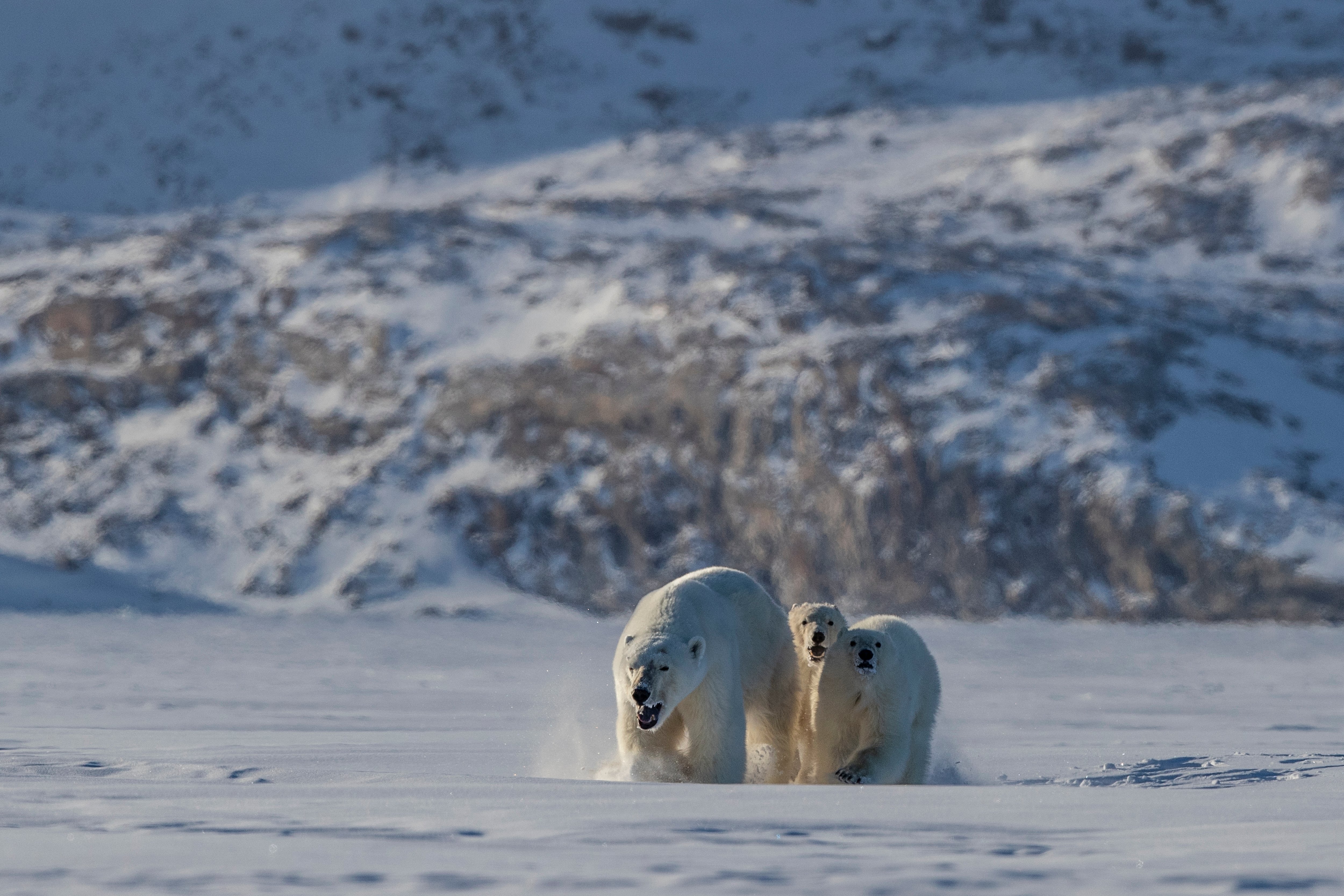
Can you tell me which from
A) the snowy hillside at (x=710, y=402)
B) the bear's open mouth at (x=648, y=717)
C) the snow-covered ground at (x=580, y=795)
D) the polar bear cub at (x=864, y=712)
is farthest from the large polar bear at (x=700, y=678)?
the snowy hillside at (x=710, y=402)

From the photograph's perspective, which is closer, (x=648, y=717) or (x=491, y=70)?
(x=648, y=717)

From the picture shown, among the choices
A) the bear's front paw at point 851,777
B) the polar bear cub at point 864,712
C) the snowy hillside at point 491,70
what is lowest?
the bear's front paw at point 851,777

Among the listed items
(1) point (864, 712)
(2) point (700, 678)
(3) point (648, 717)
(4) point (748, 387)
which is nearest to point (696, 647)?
(2) point (700, 678)

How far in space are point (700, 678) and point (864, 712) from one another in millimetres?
1101

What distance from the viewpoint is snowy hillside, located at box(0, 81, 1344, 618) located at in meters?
25.3

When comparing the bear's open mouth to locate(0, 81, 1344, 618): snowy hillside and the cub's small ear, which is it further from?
locate(0, 81, 1344, 618): snowy hillside

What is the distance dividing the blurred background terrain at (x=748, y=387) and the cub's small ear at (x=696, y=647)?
1900 centimetres

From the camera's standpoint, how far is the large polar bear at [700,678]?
249 inches

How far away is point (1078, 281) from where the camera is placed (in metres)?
31.0

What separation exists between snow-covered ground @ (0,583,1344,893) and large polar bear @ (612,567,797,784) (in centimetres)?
49

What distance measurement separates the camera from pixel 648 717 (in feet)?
19.9

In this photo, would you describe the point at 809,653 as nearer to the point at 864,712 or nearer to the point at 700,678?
the point at 864,712

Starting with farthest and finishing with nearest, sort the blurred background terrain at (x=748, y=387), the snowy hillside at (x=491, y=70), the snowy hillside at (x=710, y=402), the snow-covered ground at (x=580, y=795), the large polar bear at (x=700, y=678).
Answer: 1. the snowy hillside at (x=491, y=70)
2. the blurred background terrain at (x=748, y=387)
3. the snowy hillside at (x=710, y=402)
4. the large polar bear at (x=700, y=678)
5. the snow-covered ground at (x=580, y=795)

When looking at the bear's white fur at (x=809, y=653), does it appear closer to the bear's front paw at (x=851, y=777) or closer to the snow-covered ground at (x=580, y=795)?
the bear's front paw at (x=851, y=777)
